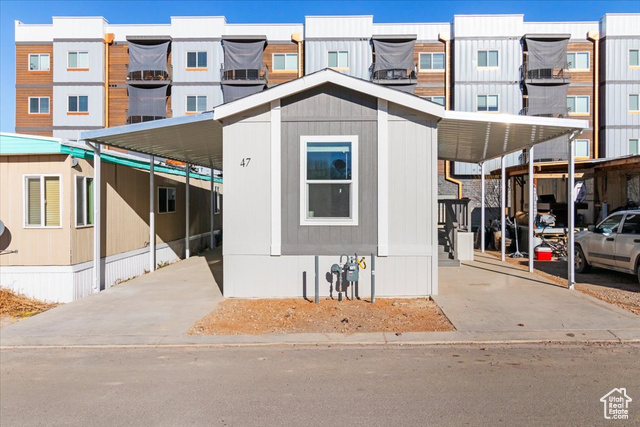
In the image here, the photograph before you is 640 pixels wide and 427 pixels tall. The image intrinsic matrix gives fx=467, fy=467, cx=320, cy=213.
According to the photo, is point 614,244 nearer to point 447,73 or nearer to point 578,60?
point 447,73

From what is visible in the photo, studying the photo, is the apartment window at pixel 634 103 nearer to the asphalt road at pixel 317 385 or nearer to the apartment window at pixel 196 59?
the apartment window at pixel 196 59

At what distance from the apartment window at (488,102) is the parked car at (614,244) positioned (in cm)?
1788

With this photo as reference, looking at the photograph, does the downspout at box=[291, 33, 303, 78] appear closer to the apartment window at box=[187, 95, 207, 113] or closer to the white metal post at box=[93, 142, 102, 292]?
the apartment window at box=[187, 95, 207, 113]

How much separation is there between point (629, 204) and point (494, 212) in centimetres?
1050

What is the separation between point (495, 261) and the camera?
13.6 m

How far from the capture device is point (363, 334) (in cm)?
634

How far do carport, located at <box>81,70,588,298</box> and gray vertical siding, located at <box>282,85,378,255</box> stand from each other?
0.56ft

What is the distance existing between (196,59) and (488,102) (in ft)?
60.1

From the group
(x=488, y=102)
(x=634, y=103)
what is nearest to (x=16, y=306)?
(x=488, y=102)

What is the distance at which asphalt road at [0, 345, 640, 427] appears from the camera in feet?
12.9

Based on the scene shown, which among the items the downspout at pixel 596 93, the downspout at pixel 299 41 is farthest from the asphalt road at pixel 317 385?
the downspout at pixel 596 93

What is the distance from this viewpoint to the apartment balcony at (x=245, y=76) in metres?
28.8

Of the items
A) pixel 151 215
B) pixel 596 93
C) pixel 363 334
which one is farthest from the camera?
pixel 596 93

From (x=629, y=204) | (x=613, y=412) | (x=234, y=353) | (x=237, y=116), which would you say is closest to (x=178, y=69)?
(x=237, y=116)
